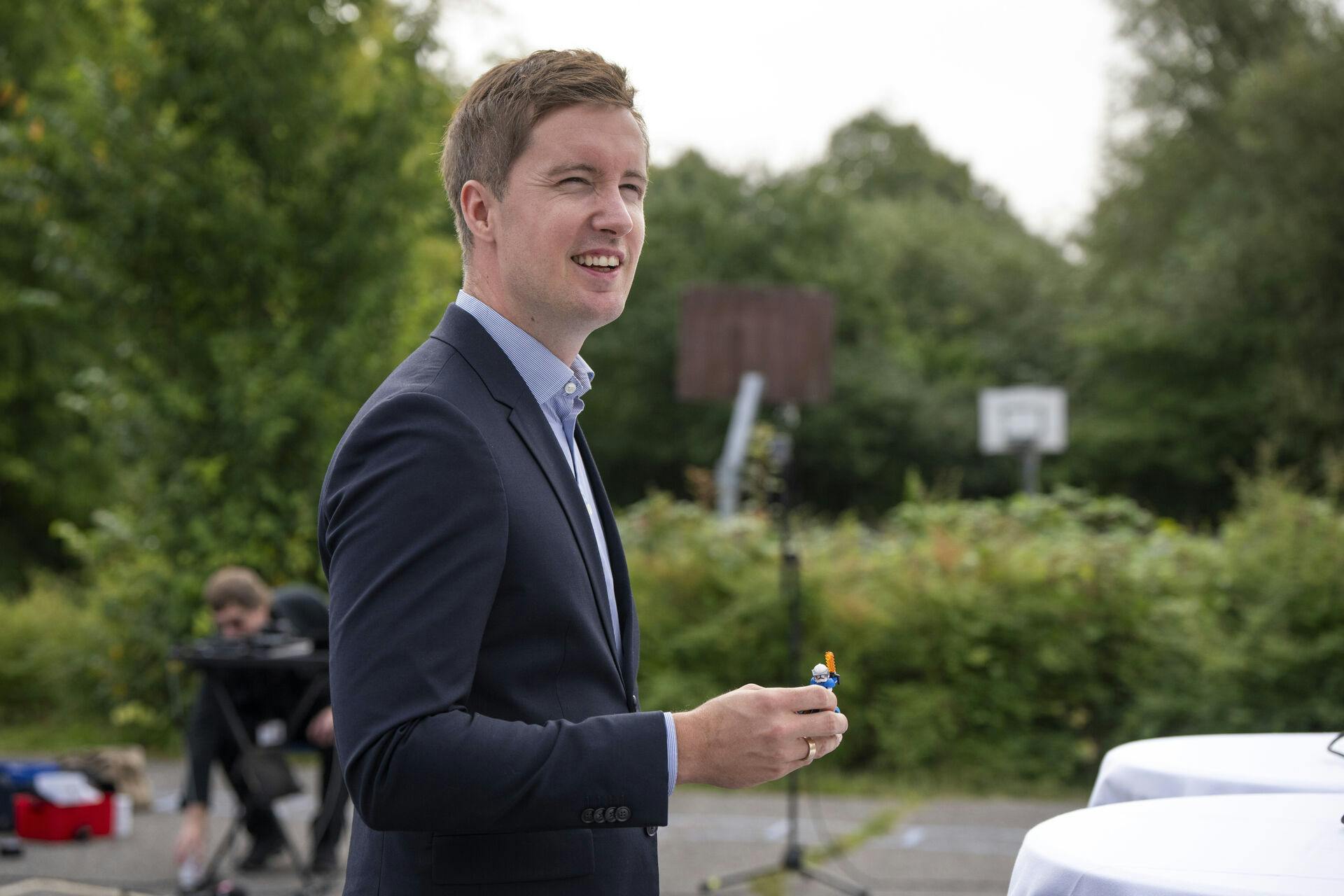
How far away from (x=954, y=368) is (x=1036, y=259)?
481 cm

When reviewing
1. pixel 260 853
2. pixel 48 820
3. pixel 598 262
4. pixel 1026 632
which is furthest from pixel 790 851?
pixel 598 262

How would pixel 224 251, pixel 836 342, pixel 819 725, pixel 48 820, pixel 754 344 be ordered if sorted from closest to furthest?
pixel 819 725, pixel 48 820, pixel 224 251, pixel 754 344, pixel 836 342

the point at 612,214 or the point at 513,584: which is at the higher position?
the point at 612,214

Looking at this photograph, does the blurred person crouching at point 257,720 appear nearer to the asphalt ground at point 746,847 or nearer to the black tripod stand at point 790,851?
the asphalt ground at point 746,847

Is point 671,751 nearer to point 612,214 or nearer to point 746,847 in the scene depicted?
point 612,214

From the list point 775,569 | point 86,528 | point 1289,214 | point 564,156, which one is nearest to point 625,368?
point 1289,214

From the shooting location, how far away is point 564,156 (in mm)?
1708

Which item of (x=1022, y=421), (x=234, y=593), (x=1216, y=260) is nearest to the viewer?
(x=234, y=593)

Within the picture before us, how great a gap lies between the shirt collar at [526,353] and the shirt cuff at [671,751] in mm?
465

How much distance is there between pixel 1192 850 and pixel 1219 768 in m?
0.83

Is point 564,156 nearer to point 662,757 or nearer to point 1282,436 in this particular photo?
point 662,757

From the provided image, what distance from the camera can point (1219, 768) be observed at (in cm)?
272

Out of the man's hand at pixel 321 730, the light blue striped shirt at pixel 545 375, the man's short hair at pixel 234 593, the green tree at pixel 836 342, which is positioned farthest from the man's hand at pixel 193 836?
the green tree at pixel 836 342

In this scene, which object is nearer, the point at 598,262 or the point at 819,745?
the point at 819,745
